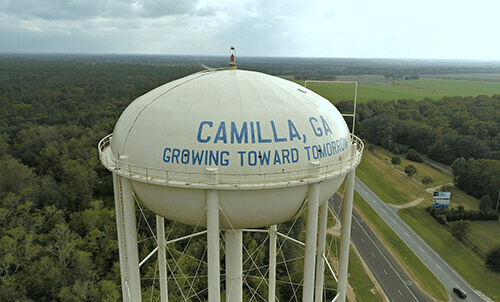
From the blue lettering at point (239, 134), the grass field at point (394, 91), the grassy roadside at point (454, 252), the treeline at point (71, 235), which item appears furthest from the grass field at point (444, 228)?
the grass field at point (394, 91)

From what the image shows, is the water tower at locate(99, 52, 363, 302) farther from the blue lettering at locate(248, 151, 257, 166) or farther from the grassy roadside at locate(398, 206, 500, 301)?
the grassy roadside at locate(398, 206, 500, 301)

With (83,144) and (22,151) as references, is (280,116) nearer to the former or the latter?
(83,144)

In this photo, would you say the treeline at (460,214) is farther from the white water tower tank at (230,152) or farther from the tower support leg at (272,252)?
the white water tower tank at (230,152)

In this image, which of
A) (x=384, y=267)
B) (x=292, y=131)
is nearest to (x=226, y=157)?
(x=292, y=131)

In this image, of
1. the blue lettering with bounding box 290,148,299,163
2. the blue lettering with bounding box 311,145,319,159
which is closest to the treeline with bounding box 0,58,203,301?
the blue lettering with bounding box 290,148,299,163

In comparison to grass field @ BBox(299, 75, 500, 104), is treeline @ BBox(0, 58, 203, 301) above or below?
below

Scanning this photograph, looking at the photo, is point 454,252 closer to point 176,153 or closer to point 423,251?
point 423,251

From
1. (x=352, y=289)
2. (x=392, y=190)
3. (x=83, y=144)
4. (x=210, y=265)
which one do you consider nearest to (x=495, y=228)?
(x=392, y=190)
